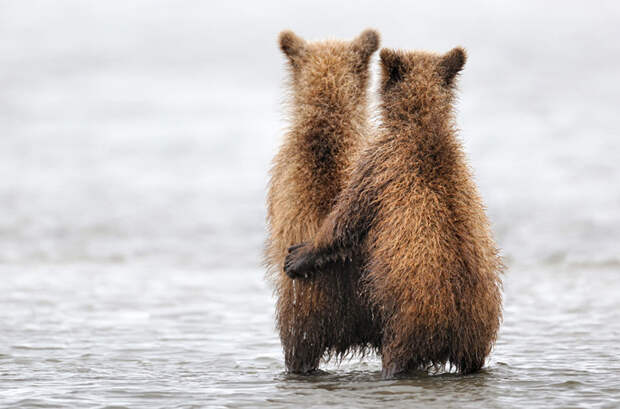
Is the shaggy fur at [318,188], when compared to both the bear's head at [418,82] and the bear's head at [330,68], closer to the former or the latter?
the bear's head at [330,68]

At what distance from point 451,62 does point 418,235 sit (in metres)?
1.08

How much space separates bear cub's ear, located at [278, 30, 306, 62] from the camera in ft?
22.5

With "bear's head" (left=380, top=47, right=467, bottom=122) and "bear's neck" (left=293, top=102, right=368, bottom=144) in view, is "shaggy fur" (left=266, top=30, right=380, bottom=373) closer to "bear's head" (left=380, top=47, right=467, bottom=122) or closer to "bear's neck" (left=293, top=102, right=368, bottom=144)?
"bear's neck" (left=293, top=102, right=368, bottom=144)

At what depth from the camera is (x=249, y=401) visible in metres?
5.73

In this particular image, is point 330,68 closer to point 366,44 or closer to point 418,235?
point 366,44

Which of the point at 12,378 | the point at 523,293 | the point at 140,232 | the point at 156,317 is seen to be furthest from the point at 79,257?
the point at 12,378

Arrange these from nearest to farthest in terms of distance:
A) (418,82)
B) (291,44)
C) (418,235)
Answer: (418,235), (418,82), (291,44)

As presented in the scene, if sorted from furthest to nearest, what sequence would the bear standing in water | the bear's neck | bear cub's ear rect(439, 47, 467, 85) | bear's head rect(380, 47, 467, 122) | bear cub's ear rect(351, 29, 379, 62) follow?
bear cub's ear rect(351, 29, 379, 62) < the bear's neck < bear cub's ear rect(439, 47, 467, 85) < bear's head rect(380, 47, 467, 122) < the bear standing in water

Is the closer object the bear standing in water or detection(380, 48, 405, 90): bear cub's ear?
the bear standing in water

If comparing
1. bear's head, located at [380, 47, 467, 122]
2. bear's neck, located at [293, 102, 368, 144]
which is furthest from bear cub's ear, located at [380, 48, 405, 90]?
bear's neck, located at [293, 102, 368, 144]

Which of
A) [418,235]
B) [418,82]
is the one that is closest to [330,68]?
[418,82]

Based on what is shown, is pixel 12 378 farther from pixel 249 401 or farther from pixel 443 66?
pixel 443 66

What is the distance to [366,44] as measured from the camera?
22.2 ft

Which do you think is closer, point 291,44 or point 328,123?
point 328,123
